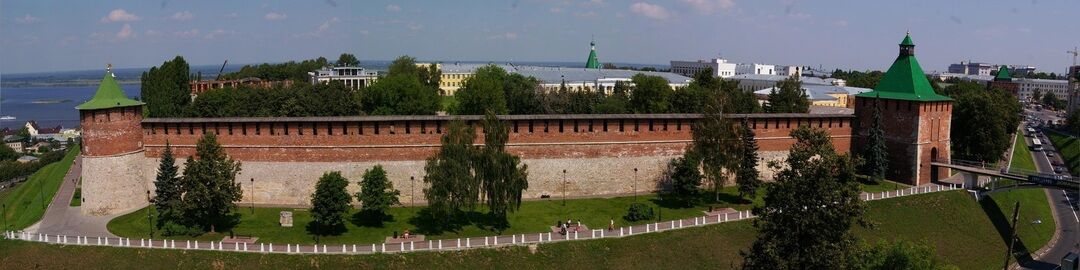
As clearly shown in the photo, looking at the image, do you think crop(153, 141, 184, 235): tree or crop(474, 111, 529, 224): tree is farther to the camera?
crop(474, 111, 529, 224): tree

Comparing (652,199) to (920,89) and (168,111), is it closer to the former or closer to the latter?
(920,89)

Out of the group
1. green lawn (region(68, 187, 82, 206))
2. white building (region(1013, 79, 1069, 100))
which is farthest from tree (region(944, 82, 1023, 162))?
white building (region(1013, 79, 1069, 100))

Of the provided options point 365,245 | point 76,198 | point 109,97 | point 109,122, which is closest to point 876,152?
point 365,245

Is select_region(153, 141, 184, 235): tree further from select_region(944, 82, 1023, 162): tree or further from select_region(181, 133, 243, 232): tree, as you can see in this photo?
select_region(944, 82, 1023, 162): tree

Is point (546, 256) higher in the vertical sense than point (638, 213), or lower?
lower

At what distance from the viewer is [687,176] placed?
30453mm

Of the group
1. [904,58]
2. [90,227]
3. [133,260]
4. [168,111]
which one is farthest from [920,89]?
[168,111]

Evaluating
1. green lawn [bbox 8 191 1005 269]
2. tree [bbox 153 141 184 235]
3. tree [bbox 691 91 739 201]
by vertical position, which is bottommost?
green lawn [bbox 8 191 1005 269]

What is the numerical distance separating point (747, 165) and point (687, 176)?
7.87ft

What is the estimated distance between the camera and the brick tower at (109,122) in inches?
1122

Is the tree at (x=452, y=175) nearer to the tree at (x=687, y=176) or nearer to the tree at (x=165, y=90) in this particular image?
the tree at (x=687, y=176)

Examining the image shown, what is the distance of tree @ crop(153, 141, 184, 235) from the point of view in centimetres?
2555

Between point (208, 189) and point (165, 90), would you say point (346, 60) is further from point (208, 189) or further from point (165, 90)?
point (208, 189)

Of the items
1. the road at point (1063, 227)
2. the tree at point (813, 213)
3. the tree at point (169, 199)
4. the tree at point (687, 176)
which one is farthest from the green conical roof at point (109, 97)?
the road at point (1063, 227)
